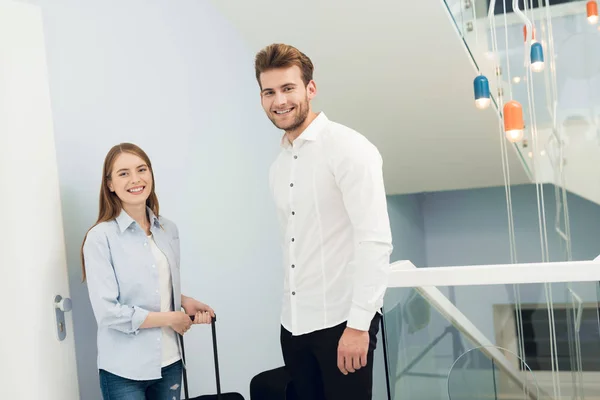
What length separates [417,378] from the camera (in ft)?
8.21

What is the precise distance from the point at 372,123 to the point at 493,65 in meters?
0.90

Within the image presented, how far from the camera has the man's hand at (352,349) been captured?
5.58ft

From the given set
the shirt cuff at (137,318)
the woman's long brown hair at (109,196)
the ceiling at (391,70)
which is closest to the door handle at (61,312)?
the woman's long brown hair at (109,196)

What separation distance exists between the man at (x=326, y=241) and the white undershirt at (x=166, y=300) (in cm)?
53

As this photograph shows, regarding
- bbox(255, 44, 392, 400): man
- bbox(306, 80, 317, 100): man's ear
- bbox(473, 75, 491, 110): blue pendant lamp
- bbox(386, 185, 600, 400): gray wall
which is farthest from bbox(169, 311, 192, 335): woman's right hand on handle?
bbox(386, 185, 600, 400): gray wall

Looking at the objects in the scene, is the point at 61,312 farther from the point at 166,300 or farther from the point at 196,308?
the point at 196,308

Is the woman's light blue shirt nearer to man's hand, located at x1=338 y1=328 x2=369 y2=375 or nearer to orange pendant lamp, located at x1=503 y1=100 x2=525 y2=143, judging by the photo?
man's hand, located at x1=338 y1=328 x2=369 y2=375

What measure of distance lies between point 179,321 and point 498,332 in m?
1.10

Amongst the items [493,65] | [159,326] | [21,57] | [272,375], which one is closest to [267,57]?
[21,57]

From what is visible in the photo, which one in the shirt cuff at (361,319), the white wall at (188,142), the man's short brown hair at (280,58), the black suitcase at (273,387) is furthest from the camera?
the black suitcase at (273,387)

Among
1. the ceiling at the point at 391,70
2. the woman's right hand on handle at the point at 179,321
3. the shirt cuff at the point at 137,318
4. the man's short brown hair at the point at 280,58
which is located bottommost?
the woman's right hand on handle at the point at 179,321

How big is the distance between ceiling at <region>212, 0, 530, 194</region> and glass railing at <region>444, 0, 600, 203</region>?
225 mm

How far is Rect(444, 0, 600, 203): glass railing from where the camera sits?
409 centimetres

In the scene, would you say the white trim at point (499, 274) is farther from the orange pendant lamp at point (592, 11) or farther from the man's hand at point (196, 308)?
the orange pendant lamp at point (592, 11)
